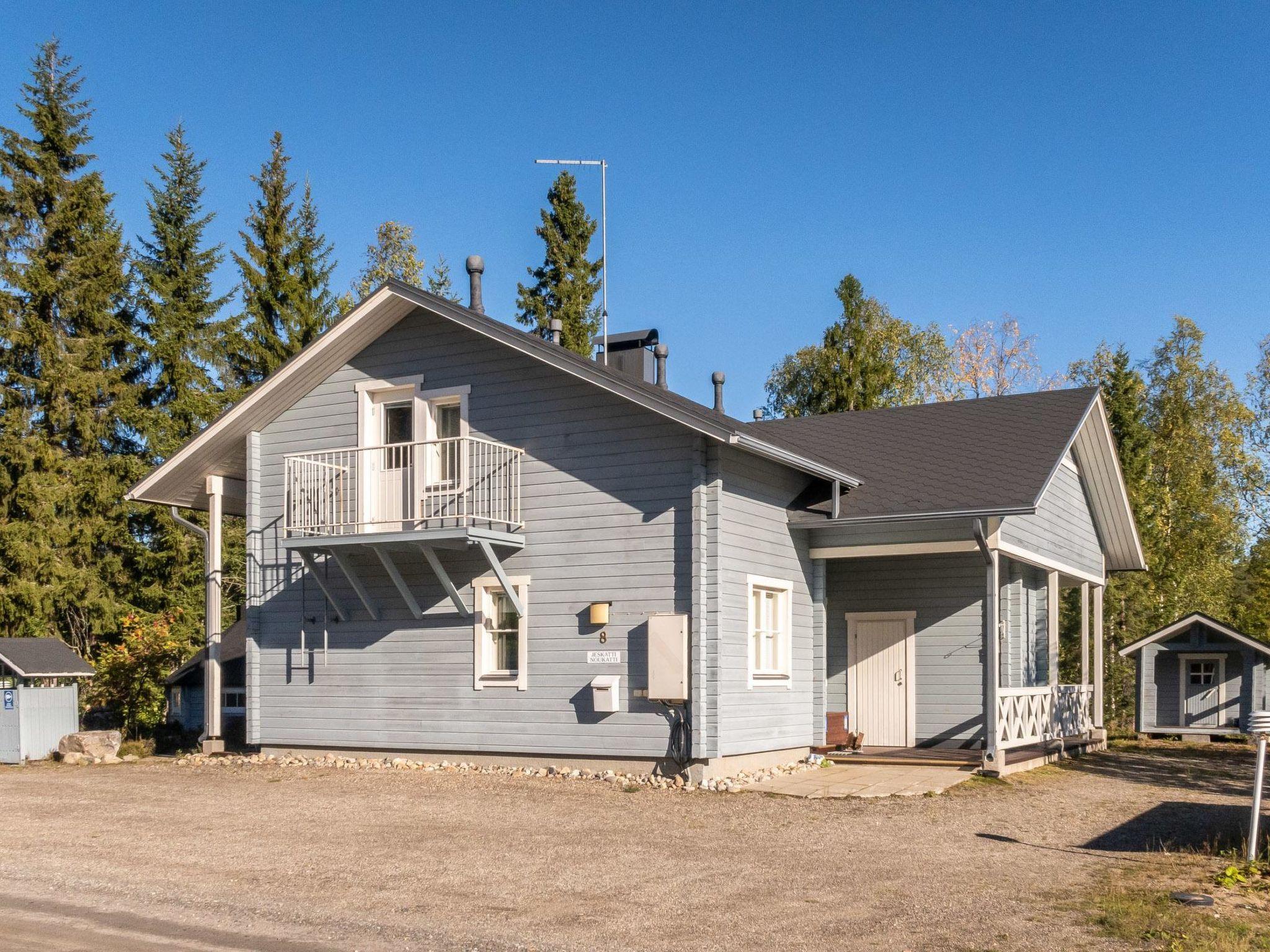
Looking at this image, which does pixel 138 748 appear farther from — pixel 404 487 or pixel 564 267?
pixel 564 267

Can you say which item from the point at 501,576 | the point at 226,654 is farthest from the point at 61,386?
the point at 501,576

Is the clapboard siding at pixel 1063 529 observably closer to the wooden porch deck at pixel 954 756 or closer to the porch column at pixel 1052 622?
the porch column at pixel 1052 622

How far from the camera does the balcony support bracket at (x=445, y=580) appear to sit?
53.6ft

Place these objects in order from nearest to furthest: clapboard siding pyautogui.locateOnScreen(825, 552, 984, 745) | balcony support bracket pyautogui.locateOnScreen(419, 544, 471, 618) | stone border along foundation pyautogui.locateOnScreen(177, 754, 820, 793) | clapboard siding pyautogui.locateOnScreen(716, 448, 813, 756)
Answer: stone border along foundation pyautogui.locateOnScreen(177, 754, 820, 793) < clapboard siding pyautogui.locateOnScreen(716, 448, 813, 756) < balcony support bracket pyautogui.locateOnScreen(419, 544, 471, 618) < clapboard siding pyautogui.locateOnScreen(825, 552, 984, 745)

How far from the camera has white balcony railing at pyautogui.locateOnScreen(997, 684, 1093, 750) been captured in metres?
16.5

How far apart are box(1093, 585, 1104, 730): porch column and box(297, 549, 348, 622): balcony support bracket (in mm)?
12711

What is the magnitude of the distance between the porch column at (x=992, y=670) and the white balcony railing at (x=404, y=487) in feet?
19.7

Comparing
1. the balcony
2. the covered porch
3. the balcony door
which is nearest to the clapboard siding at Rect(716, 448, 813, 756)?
the covered porch

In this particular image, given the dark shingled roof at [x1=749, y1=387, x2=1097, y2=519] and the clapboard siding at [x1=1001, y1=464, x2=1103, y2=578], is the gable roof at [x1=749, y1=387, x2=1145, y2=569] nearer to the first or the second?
the dark shingled roof at [x1=749, y1=387, x2=1097, y2=519]

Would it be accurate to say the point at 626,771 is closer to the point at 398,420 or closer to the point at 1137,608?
the point at 398,420

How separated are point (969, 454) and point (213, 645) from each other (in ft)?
37.7

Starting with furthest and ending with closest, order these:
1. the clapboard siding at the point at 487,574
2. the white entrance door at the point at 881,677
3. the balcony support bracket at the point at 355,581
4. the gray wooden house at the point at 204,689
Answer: the gray wooden house at the point at 204,689 → the white entrance door at the point at 881,677 → the balcony support bracket at the point at 355,581 → the clapboard siding at the point at 487,574

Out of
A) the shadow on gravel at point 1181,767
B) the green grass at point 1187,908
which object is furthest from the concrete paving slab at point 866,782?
the green grass at point 1187,908

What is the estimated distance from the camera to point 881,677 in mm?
19281
